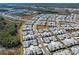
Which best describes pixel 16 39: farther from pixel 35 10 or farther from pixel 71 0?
pixel 71 0

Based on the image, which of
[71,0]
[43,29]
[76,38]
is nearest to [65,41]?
[76,38]

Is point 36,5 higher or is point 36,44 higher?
point 36,5

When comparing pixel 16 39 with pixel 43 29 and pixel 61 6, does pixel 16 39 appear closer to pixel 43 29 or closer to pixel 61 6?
pixel 43 29

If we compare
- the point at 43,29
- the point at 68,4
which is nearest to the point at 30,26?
the point at 43,29
